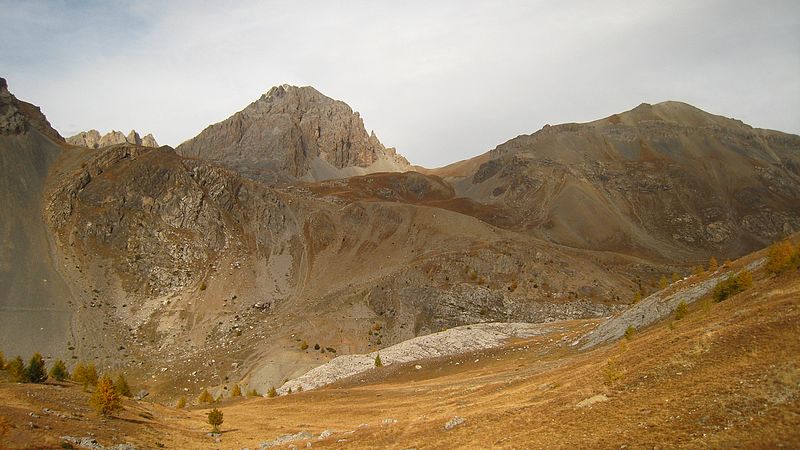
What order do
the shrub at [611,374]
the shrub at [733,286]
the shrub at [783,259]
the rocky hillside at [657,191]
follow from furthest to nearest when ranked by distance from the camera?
the rocky hillside at [657,191] → the shrub at [733,286] → the shrub at [783,259] → the shrub at [611,374]

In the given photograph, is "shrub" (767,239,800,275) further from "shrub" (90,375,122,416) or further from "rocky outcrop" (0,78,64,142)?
"rocky outcrop" (0,78,64,142)

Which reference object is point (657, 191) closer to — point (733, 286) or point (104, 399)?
point (733, 286)

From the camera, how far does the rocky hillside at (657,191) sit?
152 meters

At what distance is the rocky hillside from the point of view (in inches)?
6004

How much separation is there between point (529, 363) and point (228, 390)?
139 ft

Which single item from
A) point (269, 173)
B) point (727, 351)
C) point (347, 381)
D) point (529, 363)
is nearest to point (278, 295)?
point (347, 381)

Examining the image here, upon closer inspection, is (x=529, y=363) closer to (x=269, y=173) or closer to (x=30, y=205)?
(x=30, y=205)

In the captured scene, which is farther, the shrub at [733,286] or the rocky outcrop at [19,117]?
the rocky outcrop at [19,117]

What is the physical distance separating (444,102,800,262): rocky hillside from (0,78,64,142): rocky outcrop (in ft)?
397

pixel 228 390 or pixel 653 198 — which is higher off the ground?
pixel 653 198

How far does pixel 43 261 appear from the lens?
87.8 metres

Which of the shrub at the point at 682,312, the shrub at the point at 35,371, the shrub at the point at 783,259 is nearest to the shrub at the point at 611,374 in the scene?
the shrub at the point at 783,259

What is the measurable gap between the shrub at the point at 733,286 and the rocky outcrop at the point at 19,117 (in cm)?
12522

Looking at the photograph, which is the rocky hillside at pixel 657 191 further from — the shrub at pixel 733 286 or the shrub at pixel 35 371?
the shrub at pixel 35 371
